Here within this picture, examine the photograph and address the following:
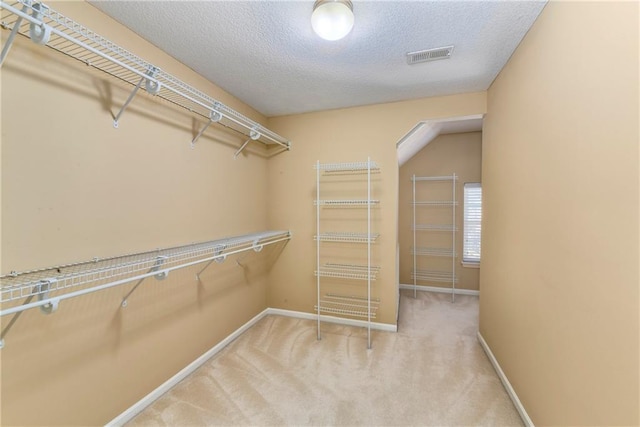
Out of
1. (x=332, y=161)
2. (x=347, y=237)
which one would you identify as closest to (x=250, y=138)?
(x=332, y=161)

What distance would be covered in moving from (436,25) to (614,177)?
1.23 metres

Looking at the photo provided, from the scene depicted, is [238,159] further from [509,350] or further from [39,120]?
[509,350]

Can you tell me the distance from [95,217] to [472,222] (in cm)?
440

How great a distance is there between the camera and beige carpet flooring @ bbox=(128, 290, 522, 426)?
167 centimetres

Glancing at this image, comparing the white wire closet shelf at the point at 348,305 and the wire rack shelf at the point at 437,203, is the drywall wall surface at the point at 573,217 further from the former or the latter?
the wire rack shelf at the point at 437,203

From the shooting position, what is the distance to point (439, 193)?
409cm

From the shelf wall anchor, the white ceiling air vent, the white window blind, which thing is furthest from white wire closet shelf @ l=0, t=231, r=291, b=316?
the white window blind

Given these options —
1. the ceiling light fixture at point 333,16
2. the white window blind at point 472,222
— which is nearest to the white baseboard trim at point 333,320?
the white window blind at point 472,222

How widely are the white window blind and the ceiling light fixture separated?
342cm

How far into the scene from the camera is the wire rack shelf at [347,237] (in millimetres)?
2859

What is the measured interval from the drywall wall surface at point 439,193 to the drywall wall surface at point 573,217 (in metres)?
2.14

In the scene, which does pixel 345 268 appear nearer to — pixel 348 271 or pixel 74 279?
pixel 348 271

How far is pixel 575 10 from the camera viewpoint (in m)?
1.18

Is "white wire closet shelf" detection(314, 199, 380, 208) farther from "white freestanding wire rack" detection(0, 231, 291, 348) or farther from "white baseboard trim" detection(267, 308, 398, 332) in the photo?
"white baseboard trim" detection(267, 308, 398, 332)
